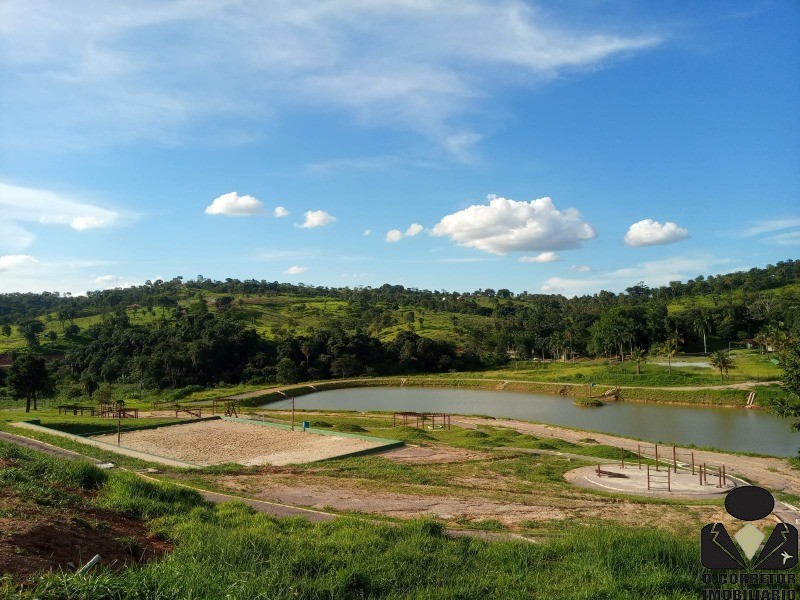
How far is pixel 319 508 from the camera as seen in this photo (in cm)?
1630

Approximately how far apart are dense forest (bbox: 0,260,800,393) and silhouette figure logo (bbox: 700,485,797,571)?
5736 cm

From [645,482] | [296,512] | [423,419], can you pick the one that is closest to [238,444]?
[423,419]

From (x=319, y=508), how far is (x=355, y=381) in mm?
64057

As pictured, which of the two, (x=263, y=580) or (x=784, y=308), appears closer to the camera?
(x=263, y=580)

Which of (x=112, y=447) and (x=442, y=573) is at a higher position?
(x=442, y=573)

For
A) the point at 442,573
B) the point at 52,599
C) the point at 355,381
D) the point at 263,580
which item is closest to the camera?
the point at 52,599

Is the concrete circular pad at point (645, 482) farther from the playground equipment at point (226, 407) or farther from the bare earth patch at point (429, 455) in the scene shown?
the playground equipment at point (226, 407)

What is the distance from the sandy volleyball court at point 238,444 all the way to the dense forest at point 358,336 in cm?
3324

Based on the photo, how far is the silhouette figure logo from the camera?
6.24 metres

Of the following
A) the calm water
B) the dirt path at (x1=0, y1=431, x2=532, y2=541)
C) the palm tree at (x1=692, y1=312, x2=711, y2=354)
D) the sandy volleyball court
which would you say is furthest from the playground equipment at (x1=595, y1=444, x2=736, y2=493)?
the palm tree at (x1=692, y1=312, x2=711, y2=354)

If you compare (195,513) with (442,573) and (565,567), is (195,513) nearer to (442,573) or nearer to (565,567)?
(442,573)

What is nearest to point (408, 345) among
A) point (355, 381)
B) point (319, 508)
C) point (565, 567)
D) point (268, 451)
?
point (355, 381)

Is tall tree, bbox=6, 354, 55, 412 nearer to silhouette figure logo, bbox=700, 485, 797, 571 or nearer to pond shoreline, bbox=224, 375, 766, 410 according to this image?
pond shoreline, bbox=224, 375, 766, 410

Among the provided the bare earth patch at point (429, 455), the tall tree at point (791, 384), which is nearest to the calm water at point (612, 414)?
the tall tree at point (791, 384)
